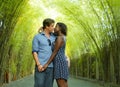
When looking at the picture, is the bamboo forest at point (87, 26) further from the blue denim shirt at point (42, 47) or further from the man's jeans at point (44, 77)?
the man's jeans at point (44, 77)

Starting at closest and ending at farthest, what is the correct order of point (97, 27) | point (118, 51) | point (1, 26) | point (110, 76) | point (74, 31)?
point (1, 26)
point (118, 51)
point (110, 76)
point (97, 27)
point (74, 31)

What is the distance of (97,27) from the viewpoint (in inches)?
696

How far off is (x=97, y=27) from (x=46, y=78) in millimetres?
13559

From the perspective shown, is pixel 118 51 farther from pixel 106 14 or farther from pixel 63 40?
pixel 63 40

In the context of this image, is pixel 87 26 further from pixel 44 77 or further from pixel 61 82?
pixel 44 77

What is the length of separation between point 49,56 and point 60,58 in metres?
0.16

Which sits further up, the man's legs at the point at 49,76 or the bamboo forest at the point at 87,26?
the bamboo forest at the point at 87,26

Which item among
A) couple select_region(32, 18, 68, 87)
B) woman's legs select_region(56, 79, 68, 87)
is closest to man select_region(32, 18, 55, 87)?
couple select_region(32, 18, 68, 87)

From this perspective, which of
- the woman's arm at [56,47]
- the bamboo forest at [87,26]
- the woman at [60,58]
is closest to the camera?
the woman's arm at [56,47]

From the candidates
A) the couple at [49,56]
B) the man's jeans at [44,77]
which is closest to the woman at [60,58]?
the couple at [49,56]

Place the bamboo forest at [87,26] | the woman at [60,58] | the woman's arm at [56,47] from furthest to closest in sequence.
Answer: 1. the bamboo forest at [87,26]
2. the woman at [60,58]
3. the woman's arm at [56,47]

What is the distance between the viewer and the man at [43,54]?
4289 millimetres

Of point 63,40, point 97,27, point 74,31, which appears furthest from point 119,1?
point 74,31

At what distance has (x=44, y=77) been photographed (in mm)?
4305
